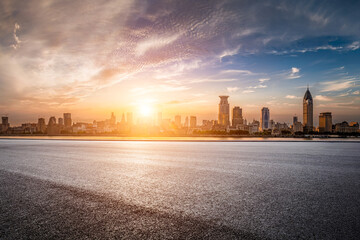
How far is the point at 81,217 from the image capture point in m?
5.65

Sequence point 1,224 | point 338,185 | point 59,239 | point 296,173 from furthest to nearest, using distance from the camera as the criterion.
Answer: point 296,173
point 338,185
point 1,224
point 59,239

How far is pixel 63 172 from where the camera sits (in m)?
11.8

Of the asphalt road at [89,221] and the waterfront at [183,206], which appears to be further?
the waterfront at [183,206]

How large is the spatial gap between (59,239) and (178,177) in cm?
636

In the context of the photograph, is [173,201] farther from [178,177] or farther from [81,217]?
[178,177]

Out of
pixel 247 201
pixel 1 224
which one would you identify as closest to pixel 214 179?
pixel 247 201

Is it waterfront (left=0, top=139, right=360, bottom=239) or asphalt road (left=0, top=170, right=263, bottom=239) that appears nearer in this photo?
asphalt road (left=0, top=170, right=263, bottom=239)

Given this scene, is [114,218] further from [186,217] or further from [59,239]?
[186,217]

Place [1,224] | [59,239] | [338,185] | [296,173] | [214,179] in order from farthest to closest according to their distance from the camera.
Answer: [296,173]
[214,179]
[338,185]
[1,224]
[59,239]

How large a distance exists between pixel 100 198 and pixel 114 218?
1944 millimetres

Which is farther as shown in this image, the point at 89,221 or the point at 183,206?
the point at 183,206

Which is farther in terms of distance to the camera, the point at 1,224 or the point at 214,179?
the point at 214,179

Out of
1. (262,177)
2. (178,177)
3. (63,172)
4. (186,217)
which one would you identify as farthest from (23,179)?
(262,177)

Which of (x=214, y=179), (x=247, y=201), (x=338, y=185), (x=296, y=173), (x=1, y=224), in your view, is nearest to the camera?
(x=1, y=224)
